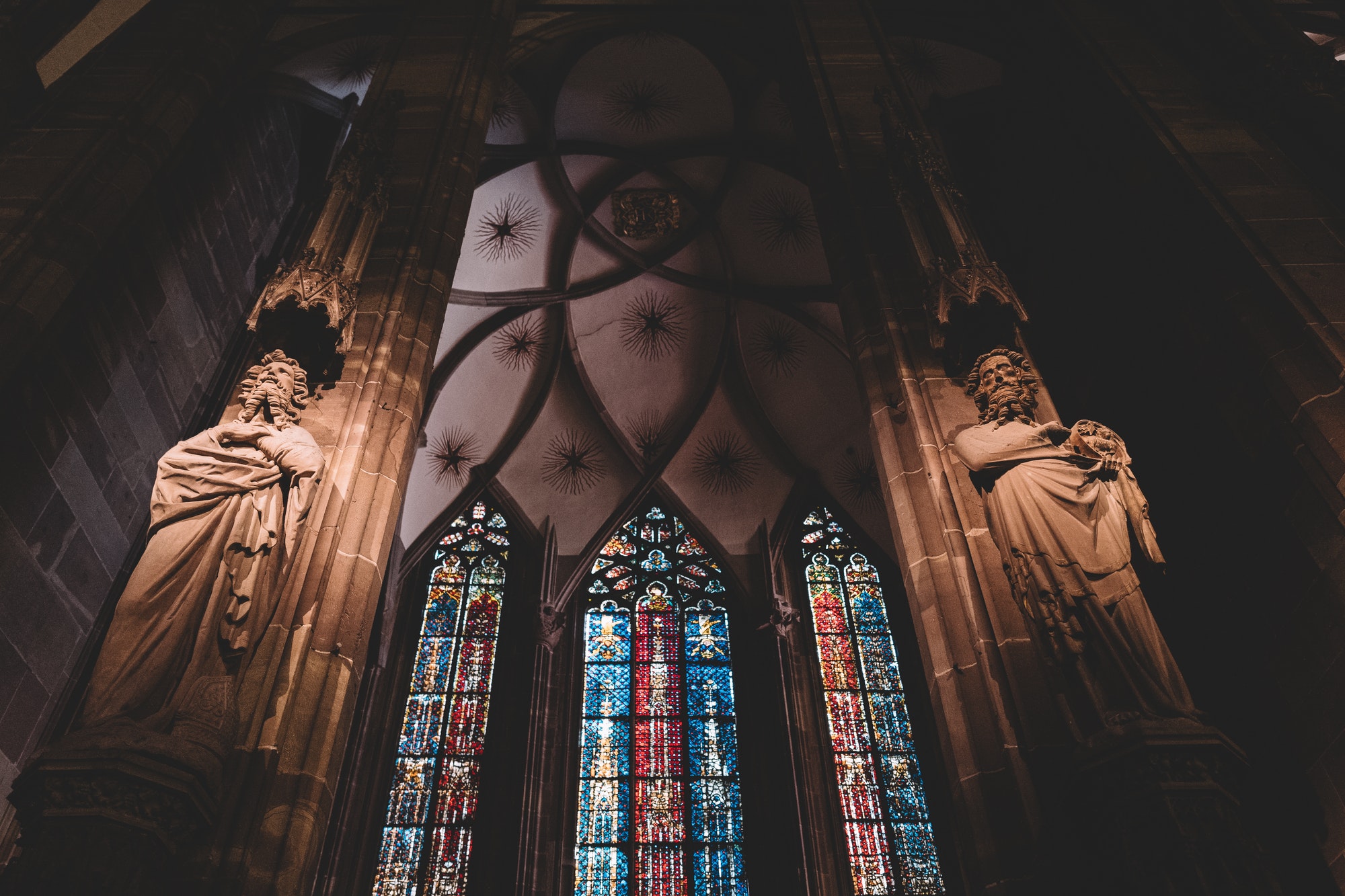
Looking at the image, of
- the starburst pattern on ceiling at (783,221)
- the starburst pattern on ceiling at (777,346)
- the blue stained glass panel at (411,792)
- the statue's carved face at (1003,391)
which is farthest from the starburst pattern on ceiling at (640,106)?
the statue's carved face at (1003,391)

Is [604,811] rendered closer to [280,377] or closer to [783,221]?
[280,377]

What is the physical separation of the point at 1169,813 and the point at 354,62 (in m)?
10.3

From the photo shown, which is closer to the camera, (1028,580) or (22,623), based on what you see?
(1028,580)

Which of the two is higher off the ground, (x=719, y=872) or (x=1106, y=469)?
(x=719, y=872)

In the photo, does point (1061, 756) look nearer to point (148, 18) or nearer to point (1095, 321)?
point (1095, 321)

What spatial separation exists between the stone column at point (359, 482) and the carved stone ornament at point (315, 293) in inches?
11.7

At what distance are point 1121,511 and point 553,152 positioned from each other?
30.5 feet

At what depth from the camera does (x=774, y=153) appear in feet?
41.8

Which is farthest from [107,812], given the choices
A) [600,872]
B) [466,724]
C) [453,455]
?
[453,455]

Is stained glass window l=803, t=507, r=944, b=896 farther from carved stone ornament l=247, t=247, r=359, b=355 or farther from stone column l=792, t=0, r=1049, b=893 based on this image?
carved stone ornament l=247, t=247, r=359, b=355

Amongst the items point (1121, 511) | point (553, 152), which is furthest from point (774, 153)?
point (1121, 511)

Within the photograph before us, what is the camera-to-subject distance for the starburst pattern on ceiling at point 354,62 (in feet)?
36.4

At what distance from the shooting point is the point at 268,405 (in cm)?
518

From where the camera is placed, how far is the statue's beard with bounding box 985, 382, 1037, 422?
17.6 feet
